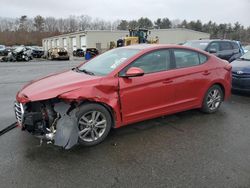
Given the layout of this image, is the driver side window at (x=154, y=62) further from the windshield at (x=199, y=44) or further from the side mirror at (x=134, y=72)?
the windshield at (x=199, y=44)

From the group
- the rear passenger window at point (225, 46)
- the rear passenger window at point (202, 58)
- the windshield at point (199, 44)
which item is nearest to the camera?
the rear passenger window at point (202, 58)

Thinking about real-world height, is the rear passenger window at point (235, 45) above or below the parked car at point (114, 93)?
above

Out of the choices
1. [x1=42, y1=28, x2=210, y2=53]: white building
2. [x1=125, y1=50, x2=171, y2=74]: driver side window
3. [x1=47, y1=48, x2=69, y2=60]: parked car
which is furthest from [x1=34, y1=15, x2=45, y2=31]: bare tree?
→ [x1=125, y1=50, x2=171, y2=74]: driver side window

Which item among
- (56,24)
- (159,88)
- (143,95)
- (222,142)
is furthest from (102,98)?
(56,24)

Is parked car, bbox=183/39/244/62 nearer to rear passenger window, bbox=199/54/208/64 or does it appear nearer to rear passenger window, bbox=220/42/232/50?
rear passenger window, bbox=220/42/232/50

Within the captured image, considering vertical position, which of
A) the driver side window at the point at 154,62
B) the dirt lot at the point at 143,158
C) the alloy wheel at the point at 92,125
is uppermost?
the driver side window at the point at 154,62

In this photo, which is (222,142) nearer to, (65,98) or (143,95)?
(143,95)

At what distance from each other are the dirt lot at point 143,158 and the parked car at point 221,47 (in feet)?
21.5

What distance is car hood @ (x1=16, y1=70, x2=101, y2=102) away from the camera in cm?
371

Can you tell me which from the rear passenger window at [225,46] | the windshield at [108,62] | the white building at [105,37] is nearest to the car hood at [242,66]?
the windshield at [108,62]

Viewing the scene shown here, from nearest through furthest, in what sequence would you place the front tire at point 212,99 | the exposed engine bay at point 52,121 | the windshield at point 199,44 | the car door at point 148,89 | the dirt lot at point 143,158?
the dirt lot at point 143,158, the exposed engine bay at point 52,121, the car door at point 148,89, the front tire at point 212,99, the windshield at point 199,44

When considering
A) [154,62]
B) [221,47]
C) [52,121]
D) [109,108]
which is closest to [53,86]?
[52,121]

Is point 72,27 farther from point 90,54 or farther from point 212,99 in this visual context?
point 212,99

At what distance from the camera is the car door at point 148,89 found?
13.7ft
